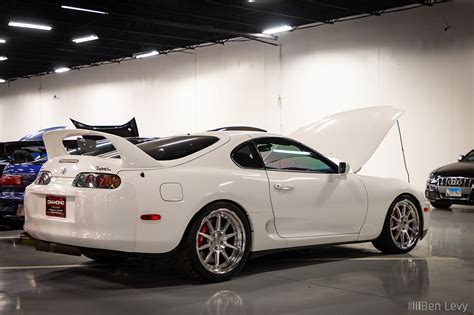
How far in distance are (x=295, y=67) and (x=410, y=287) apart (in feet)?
46.8

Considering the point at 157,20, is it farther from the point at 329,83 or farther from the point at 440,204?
the point at 440,204

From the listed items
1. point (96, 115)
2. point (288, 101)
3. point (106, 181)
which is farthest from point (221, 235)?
point (96, 115)

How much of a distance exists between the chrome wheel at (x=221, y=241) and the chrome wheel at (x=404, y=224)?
2018 mm

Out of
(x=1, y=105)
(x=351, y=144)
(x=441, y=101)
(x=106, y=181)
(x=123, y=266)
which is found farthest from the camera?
(x=1, y=105)

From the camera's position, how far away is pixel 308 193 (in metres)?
5.47

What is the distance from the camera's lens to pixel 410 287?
184 inches

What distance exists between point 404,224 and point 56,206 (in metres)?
3.63

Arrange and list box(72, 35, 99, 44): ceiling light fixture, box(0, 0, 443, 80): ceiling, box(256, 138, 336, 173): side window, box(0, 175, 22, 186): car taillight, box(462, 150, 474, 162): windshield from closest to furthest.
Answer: box(256, 138, 336, 173): side window, box(0, 175, 22, 186): car taillight, box(462, 150, 474, 162): windshield, box(0, 0, 443, 80): ceiling, box(72, 35, 99, 44): ceiling light fixture

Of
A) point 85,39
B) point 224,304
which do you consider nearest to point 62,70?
point 85,39

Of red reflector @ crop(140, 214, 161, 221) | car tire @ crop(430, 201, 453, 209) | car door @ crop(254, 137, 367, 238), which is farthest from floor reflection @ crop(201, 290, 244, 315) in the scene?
car tire @ crop(430, 201, 453, 209)

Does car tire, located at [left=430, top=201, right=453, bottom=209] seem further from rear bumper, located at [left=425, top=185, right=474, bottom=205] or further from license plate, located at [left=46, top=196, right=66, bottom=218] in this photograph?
license plate, located at [left=46, top=196, right=66, bottom=218]

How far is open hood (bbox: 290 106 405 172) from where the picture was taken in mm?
7000

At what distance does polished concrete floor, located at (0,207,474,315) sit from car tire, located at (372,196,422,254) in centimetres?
13

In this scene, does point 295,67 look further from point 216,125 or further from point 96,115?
point 96,115
